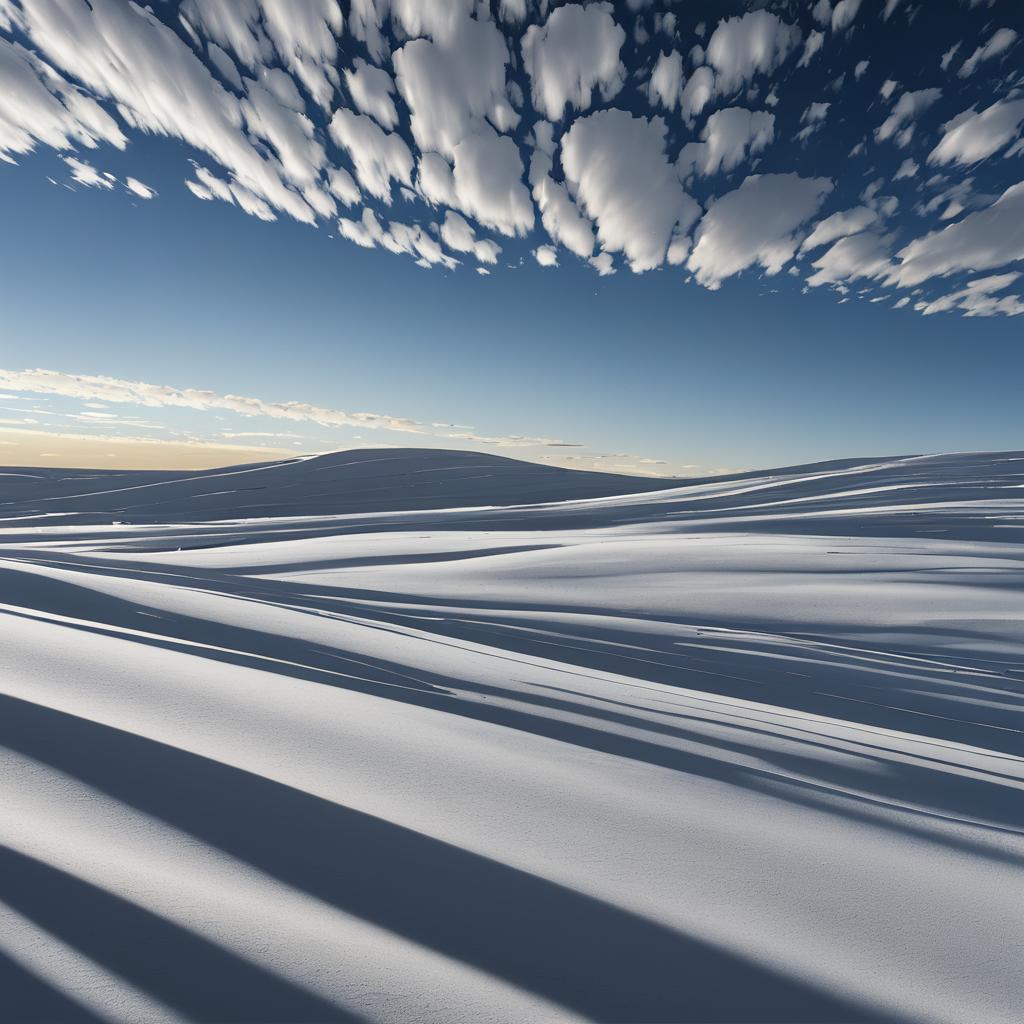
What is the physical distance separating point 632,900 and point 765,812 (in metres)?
0.78

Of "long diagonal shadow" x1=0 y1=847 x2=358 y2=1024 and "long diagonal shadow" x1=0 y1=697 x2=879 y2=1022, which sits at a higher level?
"long diagonal shadow" x1=0 y1=697 x2=879 y2=1022

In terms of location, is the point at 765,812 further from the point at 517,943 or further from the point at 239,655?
the point at 239,655

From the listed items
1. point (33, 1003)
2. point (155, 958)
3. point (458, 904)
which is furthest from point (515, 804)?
point (33, 1003)

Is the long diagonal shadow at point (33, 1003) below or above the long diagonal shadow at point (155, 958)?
below

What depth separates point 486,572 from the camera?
5848 mm

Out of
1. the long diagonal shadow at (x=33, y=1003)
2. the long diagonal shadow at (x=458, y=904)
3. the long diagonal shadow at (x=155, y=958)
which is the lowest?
the long diagonal shadow at (x=33, y=1003)

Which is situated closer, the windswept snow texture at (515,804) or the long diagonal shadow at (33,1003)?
the long diagonal shadow at (33,1003)

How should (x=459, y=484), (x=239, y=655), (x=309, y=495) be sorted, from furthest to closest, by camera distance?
(x=459, y=484) → (x=309, y=495) → (x=239, y=655)

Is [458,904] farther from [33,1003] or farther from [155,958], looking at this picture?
[33,1003]

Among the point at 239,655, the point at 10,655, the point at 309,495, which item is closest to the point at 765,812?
the point at 239,655

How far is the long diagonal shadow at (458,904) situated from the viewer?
1070mm

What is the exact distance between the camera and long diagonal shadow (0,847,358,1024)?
0.94 meters

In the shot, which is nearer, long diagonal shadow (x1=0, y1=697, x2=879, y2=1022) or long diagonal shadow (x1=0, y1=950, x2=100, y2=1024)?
long diagonal shadow (x1=0, y1=950, x2=100, y2=1024)

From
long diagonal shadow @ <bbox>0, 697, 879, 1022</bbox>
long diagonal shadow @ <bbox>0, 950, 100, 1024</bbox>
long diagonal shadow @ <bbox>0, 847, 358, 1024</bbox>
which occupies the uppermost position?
long diagonal shadow @ <bbox>0, 697, 879, 1022</bbox>
